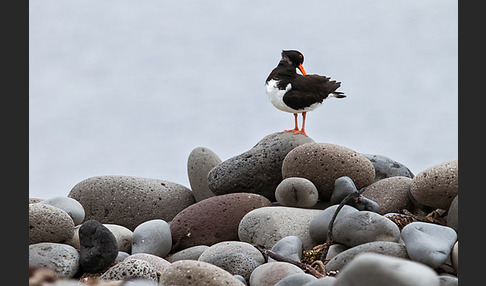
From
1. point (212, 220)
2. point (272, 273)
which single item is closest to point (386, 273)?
point (272, 273)

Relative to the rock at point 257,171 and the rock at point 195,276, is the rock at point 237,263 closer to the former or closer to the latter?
the rock at point 195,276

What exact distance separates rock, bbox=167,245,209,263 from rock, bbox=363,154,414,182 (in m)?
1.90

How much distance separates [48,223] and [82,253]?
37cm

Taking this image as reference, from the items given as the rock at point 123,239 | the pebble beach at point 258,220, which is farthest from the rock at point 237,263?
the rock at point 123,239

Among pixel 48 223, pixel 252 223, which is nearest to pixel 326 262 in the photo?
pixel 252 223

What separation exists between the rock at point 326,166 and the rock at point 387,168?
48cm

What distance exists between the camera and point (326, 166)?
4.81m

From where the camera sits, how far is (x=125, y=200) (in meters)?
5.38

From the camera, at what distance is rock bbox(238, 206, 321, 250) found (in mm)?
4238

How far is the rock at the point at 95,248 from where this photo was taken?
356cm

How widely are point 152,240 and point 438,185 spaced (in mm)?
2136

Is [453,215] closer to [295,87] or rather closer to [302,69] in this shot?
[295,87]

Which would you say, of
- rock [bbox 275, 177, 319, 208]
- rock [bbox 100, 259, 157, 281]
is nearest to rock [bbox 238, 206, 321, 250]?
rock [bbox 275, 177, 319, 208]

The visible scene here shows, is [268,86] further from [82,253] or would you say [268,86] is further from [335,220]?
[82,253]
